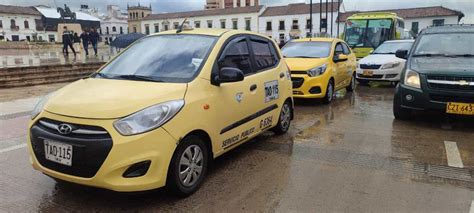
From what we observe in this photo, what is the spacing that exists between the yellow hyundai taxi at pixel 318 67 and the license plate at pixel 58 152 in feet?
19.0

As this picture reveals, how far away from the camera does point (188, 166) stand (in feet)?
11.8

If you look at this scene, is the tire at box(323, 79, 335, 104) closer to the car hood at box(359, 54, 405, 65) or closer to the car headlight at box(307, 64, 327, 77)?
the car headlight at box(307, 64, 327, 77)

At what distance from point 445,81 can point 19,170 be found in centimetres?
594

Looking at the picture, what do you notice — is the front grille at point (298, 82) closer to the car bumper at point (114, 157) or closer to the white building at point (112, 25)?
the car bumper at point (114, 157)

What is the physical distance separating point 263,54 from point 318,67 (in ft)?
11.2

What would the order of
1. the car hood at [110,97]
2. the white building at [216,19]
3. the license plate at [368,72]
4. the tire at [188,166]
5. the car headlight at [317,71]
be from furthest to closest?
the white building at [216,19], the license plate at [368,72], the car headlight at [317,71], the tire at [188,166], the car hood at [110,97]

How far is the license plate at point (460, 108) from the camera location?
18.7ft

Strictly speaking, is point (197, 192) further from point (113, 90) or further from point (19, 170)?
point (19, 170)

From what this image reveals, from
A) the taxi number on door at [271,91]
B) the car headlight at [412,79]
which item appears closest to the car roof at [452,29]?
the car headlight at [412,79]

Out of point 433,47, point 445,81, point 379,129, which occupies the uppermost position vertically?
point 433,47

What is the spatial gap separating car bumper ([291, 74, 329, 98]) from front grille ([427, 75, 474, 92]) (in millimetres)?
2578

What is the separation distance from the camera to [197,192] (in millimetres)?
3725

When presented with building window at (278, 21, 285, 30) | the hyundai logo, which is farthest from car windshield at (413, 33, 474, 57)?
building window at (278, 21, 285, 30)

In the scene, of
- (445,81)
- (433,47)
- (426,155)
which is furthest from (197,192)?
(433,47)
